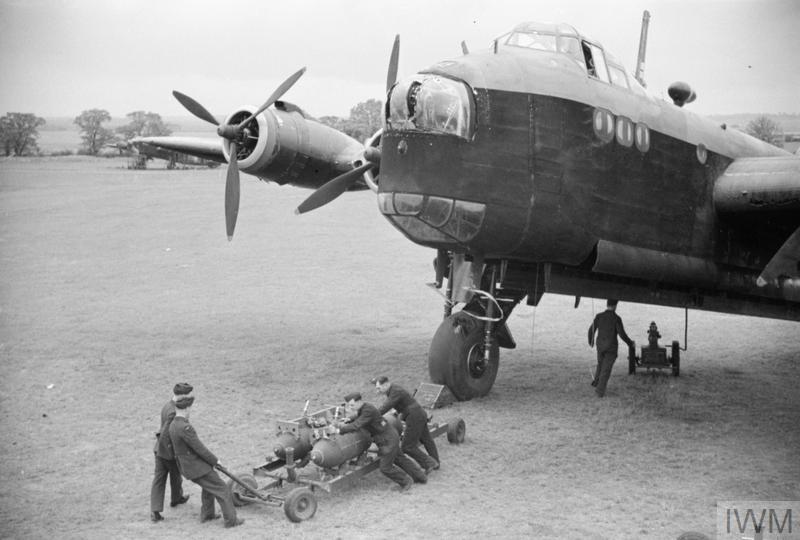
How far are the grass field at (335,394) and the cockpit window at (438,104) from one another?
4256 millimetres

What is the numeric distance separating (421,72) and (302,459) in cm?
520

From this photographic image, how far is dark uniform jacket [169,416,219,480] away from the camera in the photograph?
782 cm

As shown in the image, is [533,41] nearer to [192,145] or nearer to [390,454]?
[390,454]

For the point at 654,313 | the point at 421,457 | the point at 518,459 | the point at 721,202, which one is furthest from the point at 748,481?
the point at 654,313

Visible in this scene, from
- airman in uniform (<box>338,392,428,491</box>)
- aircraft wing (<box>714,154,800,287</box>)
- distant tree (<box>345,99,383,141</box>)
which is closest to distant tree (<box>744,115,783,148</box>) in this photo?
distant tree (<box>345,99,383,141</box>)

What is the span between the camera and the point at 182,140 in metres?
16.7

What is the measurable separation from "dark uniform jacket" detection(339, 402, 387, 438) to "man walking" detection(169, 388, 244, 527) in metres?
1.54

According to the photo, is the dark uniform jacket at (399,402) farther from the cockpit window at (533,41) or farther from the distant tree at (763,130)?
the distant tree at (763,130)

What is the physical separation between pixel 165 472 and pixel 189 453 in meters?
0.40

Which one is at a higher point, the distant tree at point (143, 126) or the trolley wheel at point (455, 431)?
the distant tree at point (143, 126)

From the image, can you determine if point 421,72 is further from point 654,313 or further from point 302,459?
point 654,313

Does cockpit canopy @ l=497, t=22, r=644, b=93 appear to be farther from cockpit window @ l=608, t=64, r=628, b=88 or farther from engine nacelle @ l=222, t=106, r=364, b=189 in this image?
engine nacelle @ l=222, t=106, r=364, b=189

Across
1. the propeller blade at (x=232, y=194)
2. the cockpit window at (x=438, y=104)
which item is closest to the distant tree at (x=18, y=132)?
the propeller blade at (x=232, y=194)

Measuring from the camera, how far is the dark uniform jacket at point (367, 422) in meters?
8.79
